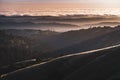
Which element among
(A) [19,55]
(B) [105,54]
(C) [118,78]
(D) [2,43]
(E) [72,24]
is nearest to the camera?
(C) [118,78]

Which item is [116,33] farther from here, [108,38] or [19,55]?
[19,55]

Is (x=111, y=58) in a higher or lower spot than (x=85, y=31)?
higher

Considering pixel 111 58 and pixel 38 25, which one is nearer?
pixel 111 58

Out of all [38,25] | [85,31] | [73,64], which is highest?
[73,64]

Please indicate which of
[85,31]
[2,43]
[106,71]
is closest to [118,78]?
[106,71]

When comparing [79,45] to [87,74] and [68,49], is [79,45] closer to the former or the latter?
[68,49]

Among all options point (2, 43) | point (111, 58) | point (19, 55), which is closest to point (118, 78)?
point (111, 58)

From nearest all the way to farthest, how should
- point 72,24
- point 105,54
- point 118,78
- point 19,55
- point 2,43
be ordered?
point 118,78, point 105,54, point 19,55, point 2,43, point 72,24
